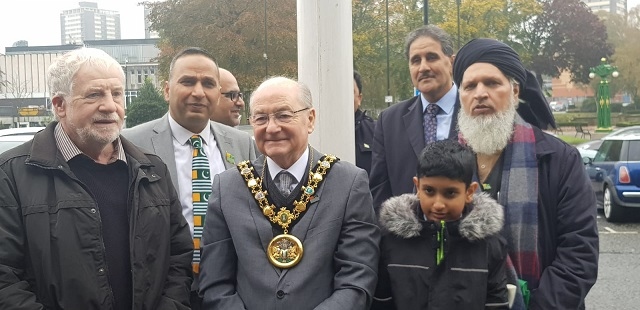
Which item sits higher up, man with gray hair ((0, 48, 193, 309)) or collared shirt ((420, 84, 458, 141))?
collared shirt ((420, 84, 458, 141))

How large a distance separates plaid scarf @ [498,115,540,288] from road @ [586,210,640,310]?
529 centimetres

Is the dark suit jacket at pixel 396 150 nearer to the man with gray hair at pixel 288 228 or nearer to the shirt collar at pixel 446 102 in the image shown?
the shirt collar at pixel 446 102

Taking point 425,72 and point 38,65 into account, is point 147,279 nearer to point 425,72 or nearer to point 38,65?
point 425,72

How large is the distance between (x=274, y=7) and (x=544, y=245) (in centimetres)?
3335

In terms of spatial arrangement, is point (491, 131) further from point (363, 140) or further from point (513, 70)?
point (363, 140)

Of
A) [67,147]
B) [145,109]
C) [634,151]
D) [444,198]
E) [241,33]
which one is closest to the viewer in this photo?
[444,198]

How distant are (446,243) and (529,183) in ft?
1.71

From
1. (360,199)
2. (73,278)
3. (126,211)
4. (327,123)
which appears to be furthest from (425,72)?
(73,278)

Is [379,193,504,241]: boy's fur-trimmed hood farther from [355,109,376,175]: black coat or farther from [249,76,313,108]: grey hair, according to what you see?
[355,109,376,175]: black coat

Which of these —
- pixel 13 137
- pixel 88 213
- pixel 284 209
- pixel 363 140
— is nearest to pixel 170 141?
pixel 88 213

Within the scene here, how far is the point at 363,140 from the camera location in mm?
5891

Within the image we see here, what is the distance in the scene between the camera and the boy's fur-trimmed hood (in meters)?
3.02

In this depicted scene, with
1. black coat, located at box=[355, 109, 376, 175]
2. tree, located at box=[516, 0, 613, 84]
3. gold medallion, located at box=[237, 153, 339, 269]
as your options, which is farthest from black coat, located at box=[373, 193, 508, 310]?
tree, located at box=[516, 0, 613, 84]

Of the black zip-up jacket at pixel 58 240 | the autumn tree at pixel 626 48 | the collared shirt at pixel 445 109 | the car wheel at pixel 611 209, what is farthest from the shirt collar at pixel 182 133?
the autumn tree at pixel 626 48
